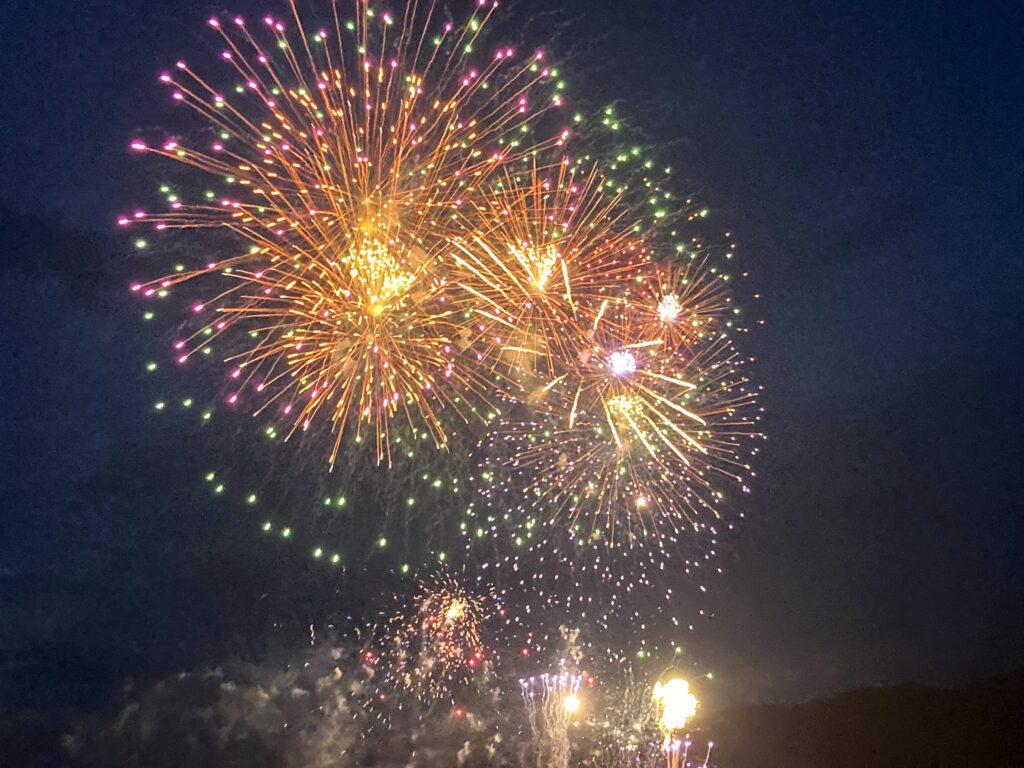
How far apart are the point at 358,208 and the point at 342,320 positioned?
57.6 inches

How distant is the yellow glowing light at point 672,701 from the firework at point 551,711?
2179 mm

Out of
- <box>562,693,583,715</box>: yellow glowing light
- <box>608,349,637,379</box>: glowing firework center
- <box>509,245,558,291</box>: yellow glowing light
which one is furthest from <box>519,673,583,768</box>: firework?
<box>509,245,558,291</box>: yellow glowing light

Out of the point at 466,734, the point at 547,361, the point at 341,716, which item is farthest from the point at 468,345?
the point at 466,734

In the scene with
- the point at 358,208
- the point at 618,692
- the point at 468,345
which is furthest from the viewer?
the point at 618,692

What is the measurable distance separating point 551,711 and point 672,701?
11.1ft

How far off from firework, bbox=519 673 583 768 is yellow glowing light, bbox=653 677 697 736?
2179mm

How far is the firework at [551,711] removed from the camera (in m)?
→ 18.9

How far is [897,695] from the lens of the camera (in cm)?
2838

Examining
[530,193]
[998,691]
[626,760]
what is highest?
[530,193]

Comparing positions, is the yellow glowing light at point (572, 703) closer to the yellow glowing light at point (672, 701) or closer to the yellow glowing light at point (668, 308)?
the yellow glowing light at point (672, 701)

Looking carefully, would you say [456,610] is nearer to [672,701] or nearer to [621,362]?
[621,362]

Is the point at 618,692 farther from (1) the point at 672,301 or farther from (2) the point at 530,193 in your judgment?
(2) the point at 530,193

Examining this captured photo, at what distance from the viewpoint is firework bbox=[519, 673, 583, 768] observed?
61.9 ft

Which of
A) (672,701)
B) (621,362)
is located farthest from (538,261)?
(672,701)
